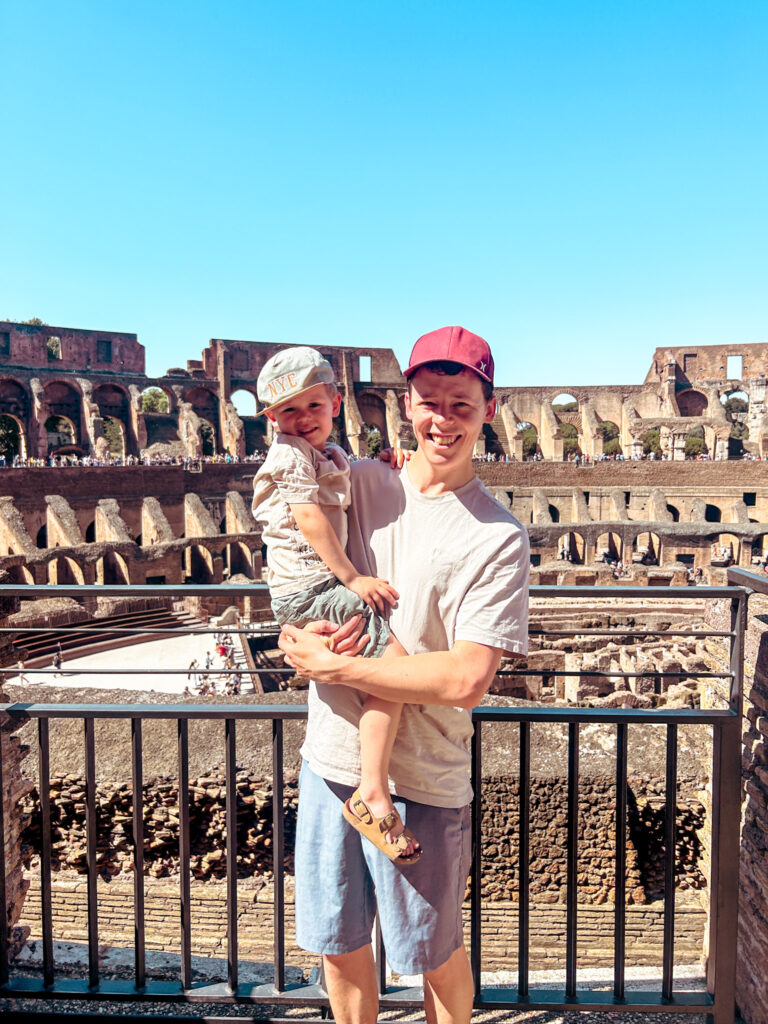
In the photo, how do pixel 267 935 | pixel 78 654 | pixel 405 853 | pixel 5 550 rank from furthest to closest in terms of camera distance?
pixel 5 550 < pixel 78 654 < pixel 267 935 < pixel 405 853

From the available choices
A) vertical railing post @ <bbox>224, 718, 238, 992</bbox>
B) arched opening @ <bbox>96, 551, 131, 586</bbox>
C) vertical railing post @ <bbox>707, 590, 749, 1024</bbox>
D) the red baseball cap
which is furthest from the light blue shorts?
arched opening @ <bbox>96, 551, 131, 586</bbox>

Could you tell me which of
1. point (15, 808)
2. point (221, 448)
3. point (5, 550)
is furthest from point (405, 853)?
point (221, 448)

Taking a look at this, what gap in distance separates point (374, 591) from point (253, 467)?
85.1 feet

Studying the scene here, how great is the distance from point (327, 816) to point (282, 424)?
1.20 metres

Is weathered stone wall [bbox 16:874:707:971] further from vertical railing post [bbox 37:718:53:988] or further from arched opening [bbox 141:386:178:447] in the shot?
arched opening [bbox 141:386:178:447]

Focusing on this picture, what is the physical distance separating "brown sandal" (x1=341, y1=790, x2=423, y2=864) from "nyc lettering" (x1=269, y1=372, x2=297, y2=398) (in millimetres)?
1182

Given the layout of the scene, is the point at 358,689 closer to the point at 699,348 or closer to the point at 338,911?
the point at 338,911

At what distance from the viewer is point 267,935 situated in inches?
225

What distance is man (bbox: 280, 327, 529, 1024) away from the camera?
6.04 feet

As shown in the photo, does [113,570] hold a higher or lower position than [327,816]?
lower

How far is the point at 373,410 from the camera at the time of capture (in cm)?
3756

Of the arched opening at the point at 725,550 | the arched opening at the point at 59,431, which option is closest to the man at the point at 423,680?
the arched opening at the point at 725,550

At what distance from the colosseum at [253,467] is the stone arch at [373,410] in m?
0.08

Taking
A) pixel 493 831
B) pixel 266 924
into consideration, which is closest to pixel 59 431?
pixel 266 924
